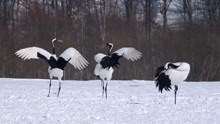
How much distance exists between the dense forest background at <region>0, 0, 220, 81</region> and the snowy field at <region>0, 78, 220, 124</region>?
37.8 ft

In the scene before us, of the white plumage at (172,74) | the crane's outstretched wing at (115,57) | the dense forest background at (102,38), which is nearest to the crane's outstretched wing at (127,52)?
the crane's outstretched wing at (115,57)

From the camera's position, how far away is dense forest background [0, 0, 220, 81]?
26.7 meters

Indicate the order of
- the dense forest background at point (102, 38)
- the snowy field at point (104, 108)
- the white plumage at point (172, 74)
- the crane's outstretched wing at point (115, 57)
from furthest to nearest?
the dense forest background at point (102, 38)
the crane's outstretched wing at point (115, 57)
the white plumage at point (172, 74)
the snowy field at point (104, 108)

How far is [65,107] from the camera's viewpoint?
1158cm

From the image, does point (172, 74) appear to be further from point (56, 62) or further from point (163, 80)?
point (56, 62)

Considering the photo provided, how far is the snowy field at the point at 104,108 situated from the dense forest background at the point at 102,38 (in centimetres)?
1154

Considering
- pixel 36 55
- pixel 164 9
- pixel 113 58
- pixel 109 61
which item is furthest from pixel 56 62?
pixel 164 9

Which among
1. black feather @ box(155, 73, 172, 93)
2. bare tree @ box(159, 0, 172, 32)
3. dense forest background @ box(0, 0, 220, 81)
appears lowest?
black feather @ box(155, 73, 172, 93)

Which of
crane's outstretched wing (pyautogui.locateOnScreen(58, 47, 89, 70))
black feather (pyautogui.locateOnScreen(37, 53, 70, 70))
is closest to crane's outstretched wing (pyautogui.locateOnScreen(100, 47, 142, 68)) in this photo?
crane's outstretched wing (pyautogui.locateOnScreen(58, 47, 89, 70))

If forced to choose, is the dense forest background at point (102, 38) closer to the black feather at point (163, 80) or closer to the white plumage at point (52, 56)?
the white plumage at point (52, 56)

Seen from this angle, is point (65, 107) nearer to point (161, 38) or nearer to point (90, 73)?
point (90, 73)

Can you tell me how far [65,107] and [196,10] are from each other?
26.5m

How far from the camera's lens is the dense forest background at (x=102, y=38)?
2667cm

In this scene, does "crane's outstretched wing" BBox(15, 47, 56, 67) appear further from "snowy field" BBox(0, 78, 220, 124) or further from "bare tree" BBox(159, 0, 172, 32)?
"bare tree" BBox(159, 0, 172, 32)
